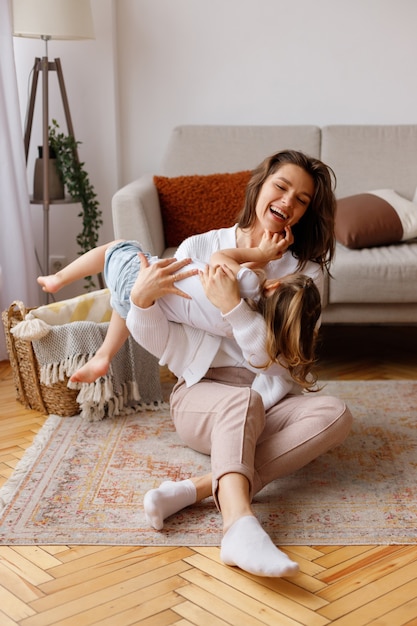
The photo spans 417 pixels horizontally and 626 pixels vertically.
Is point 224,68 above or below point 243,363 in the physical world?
above

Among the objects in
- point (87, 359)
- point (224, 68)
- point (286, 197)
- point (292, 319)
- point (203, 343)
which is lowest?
point (87, 359)

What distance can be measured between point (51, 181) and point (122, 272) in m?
1.43

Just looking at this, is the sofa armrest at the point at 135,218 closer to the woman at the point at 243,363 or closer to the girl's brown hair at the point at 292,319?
the woman at the point at 243,363

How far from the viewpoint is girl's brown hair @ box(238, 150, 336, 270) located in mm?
2086

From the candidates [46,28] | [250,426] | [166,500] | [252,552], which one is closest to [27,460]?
[166,500]

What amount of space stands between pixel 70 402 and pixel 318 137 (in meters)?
1.62

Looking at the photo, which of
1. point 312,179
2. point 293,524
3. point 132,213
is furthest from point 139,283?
point 132,213

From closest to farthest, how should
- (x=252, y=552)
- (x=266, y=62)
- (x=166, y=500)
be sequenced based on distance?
(x=252, y=552) < (x=166, y=500) < (x=266, y=62)

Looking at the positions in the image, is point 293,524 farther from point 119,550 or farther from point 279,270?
point 279,270

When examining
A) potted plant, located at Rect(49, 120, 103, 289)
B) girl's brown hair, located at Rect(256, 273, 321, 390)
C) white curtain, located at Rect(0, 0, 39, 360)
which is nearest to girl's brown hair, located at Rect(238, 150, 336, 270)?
girl's brown hair, located at Rect(256, 273, 321, 390)

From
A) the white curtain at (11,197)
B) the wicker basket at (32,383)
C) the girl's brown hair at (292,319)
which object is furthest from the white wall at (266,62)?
the girl's brown hair at (292,319)

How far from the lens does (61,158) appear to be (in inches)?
134

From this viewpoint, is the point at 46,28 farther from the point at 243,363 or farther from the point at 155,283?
the point at 243,363

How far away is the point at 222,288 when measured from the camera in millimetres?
1932
